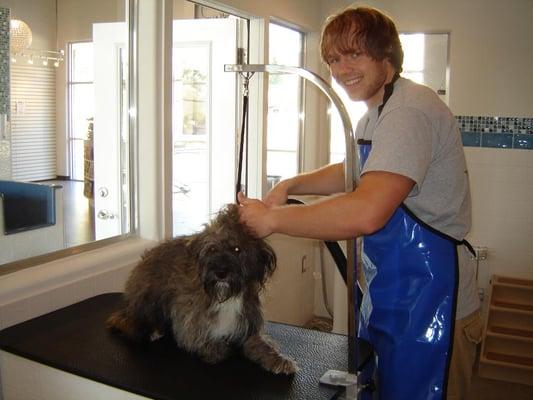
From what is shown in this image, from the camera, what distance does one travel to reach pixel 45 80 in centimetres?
210

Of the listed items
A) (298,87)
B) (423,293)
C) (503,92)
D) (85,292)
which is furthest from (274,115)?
(423,293)

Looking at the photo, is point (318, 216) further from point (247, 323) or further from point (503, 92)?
point (503, 92)

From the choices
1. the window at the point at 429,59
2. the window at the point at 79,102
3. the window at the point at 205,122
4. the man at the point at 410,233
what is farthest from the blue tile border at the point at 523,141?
the window at the point at 79,102

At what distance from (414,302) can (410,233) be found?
17cm

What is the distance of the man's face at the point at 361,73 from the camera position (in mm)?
1438

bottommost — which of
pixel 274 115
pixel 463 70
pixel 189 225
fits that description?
pixel 189 225

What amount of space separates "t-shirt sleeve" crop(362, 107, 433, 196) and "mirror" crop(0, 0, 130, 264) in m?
1.24

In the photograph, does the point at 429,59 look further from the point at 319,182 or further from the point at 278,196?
the point at 278,196

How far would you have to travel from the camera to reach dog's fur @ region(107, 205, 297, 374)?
1.24 m

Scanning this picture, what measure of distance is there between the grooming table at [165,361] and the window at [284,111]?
7.03 feet

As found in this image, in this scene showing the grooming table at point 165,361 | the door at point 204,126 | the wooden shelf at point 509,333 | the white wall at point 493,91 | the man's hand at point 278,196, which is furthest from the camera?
the white wall at point 493,91

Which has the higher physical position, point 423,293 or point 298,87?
point 298,87

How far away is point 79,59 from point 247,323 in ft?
4.80

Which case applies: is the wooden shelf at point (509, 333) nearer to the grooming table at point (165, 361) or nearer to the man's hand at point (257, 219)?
the grooming table at point (165, 361)
